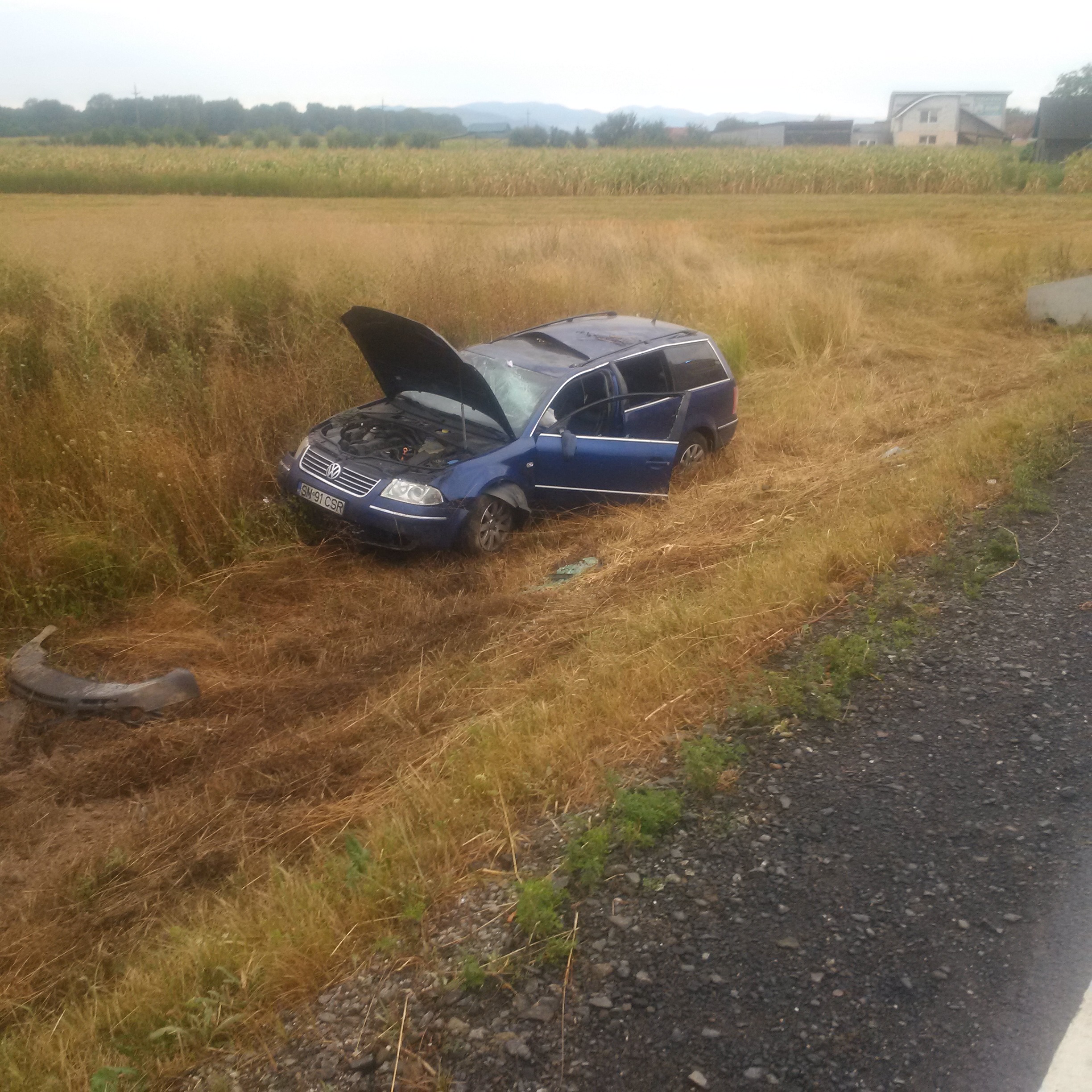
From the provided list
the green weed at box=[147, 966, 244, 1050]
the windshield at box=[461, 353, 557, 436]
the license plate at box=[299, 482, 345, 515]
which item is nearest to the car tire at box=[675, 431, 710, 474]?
the windshield at box=[461, 353, 557, 436]

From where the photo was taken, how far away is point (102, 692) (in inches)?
226

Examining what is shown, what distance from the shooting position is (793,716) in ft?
14.8

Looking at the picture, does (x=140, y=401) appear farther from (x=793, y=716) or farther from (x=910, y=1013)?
(x=910, y=1013)

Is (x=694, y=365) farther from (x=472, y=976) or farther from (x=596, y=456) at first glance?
(x=472, y=976)

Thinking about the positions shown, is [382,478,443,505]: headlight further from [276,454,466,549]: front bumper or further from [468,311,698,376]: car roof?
[468,311,698,376]: car roof

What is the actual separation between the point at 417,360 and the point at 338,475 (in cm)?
114

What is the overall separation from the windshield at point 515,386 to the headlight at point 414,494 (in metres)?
1.03

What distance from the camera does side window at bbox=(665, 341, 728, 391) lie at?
376 inches

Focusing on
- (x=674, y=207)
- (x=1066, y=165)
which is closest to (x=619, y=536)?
(x=674, y=207)

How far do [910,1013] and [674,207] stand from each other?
34.9 m

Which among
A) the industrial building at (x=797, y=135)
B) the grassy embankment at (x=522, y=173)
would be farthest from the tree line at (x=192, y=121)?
the industrial building at (x=797, y=135)

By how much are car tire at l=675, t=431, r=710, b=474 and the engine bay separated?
8.01 ft

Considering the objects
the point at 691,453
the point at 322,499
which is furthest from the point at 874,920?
the point at 691,453

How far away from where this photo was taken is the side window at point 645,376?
9.04 m
